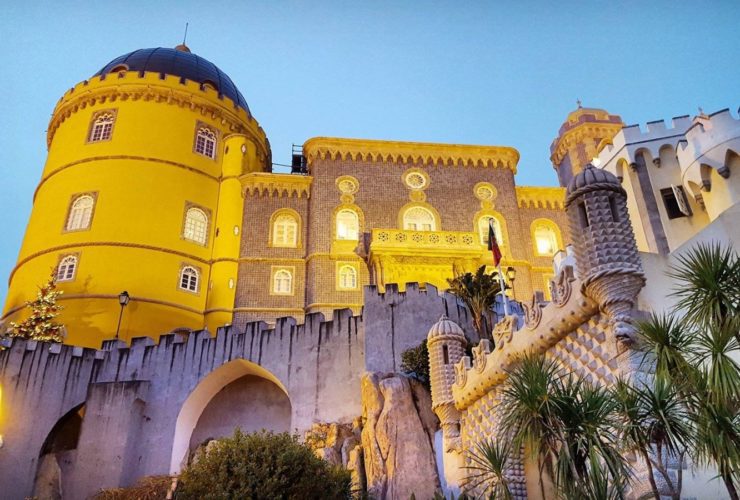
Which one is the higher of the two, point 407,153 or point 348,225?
point 407,153

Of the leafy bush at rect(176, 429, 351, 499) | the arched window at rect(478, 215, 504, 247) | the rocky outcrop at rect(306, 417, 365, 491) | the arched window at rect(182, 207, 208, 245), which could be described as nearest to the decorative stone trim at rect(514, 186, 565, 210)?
the arched window at rect(478, 215, 504, 247)

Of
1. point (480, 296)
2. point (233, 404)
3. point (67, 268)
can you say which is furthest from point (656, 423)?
point (67, 268)

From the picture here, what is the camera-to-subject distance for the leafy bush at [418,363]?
697 inches

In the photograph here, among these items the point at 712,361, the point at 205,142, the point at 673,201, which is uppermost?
the point at 205,142

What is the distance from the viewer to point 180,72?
3291cm

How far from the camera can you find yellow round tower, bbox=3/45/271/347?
2650 centimetres

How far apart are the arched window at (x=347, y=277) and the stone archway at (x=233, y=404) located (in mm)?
7989

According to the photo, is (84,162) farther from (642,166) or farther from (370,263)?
(642,166)

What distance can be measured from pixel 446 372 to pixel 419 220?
1600cm

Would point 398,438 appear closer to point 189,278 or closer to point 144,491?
point 144,491

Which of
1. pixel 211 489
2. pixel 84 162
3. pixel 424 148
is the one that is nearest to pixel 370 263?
pixel 424 148

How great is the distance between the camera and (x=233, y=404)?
21047mm

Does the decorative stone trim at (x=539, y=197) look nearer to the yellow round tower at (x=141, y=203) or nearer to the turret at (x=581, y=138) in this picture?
the turret at (x=581, y=138)

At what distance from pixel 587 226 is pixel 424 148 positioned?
22.8 m
